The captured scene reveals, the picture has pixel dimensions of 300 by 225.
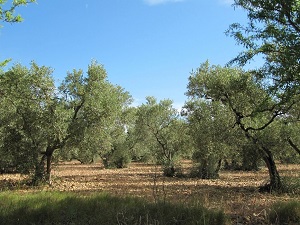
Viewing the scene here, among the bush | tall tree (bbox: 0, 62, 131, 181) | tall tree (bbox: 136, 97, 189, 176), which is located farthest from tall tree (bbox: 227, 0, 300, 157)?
tall tree (bbox: 136, 97, 189, 176)

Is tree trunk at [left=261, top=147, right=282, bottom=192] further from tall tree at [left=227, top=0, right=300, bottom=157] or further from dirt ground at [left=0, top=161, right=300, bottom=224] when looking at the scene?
tall tree at [left=227, top=0, right=300, bottom=157]

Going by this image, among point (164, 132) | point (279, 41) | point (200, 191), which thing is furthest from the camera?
point (164, 132)

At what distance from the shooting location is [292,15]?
8586 mm

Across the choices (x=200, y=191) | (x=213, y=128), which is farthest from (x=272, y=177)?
(x=213, y=128)

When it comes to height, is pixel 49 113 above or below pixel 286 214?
above

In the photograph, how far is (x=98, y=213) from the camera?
9.36 metres

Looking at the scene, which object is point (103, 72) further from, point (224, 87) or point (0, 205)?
point (0, 205)

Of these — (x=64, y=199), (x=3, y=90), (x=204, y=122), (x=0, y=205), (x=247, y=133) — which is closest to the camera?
(x=0, y=205)

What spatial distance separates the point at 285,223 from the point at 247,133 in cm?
866

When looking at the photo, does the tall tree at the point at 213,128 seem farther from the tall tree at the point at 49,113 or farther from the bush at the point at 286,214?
the bush at the point at 286,214

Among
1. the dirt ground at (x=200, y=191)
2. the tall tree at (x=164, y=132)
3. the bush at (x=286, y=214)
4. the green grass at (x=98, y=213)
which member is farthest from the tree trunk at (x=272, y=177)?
the tall tree at (x=164, y=132)

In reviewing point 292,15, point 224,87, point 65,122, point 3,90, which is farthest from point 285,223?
point 3,90

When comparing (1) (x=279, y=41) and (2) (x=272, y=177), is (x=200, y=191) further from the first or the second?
Result: (1) (x=279, y=41)

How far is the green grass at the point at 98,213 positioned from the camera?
8.52m
